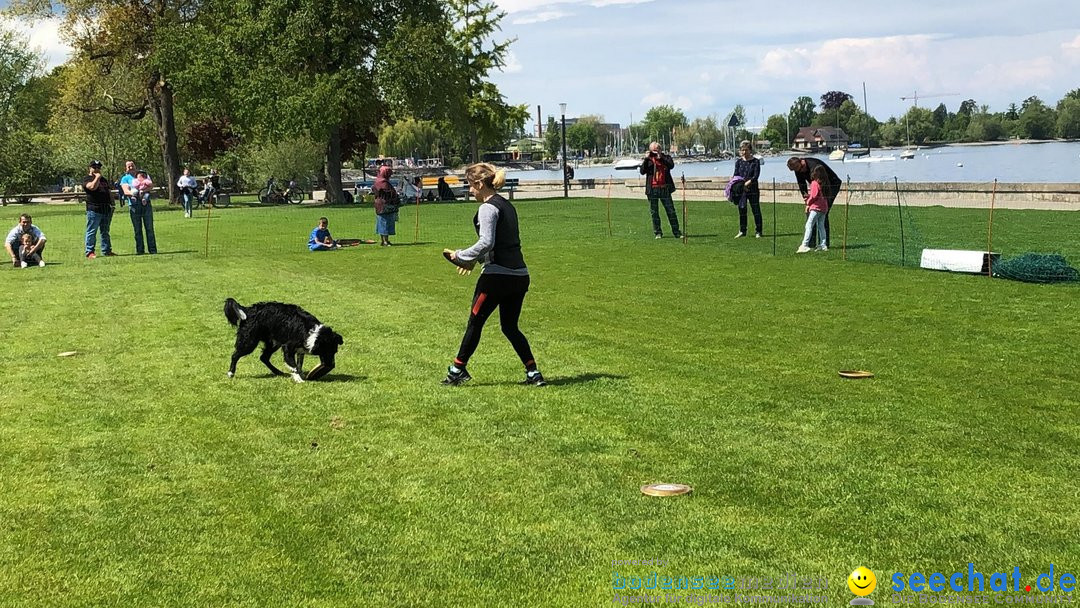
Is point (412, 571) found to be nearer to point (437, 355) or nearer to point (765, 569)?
point (765, 569)

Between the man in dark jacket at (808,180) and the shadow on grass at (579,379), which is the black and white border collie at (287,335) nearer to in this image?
the shadow on grass at (579,379)

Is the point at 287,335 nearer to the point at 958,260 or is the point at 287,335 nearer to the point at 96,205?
the point at 958,260

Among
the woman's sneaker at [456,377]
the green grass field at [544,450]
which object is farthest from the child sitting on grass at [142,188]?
the woman's sneaker at [456,377]

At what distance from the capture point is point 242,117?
152 ft

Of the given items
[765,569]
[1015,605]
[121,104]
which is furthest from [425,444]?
[121,104]

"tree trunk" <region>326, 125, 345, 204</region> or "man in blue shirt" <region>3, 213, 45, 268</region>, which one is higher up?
"tree trunk" <region>326, 125, 345, 204</region>

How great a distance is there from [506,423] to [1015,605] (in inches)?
150

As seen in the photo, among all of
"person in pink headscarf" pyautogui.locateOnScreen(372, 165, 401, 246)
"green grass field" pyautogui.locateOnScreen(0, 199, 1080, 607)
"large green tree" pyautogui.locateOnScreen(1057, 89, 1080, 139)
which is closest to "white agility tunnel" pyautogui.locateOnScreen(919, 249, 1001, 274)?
"green grass field" pyautogui.locateOnScreen(0, 199, 1080, 607)

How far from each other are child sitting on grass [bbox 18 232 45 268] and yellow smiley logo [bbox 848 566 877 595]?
1961cm

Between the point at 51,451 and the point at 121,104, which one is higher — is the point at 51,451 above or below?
below

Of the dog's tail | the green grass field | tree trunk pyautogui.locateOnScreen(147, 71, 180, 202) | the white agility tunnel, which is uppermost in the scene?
tree trunk pyautogui.locateOnScreen(147, 71, 180, 202)

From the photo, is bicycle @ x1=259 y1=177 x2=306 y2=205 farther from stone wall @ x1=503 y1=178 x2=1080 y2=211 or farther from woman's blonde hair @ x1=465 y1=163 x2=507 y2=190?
woman's blonde hair @ x1=465 y1=163 x2=507 y2=190

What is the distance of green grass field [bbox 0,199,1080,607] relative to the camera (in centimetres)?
487

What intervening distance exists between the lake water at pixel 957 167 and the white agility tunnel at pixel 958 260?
2300cm
